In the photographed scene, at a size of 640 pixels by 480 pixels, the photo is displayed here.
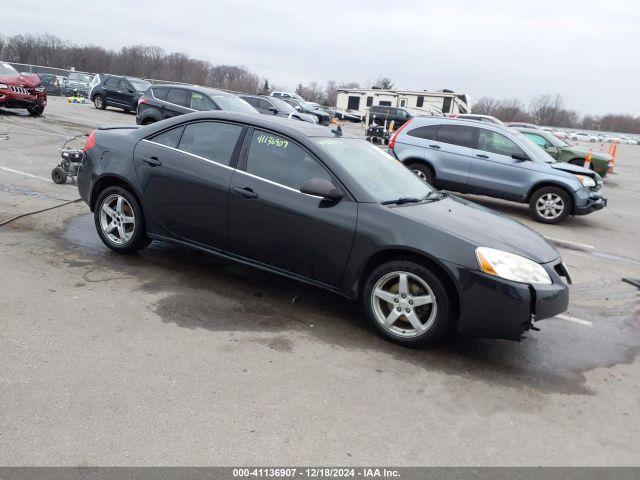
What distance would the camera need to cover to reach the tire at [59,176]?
866cm

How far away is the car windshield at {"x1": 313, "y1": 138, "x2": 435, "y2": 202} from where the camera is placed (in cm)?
466

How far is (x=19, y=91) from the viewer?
17.2 m

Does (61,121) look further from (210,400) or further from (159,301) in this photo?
(210,400)

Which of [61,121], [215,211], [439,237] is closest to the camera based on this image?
[439,237]

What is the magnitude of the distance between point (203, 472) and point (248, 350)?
1319 millimetres

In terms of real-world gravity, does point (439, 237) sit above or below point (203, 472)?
above

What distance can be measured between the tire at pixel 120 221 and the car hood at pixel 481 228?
106 inches

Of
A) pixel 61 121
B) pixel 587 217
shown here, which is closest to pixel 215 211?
pixel 587 217

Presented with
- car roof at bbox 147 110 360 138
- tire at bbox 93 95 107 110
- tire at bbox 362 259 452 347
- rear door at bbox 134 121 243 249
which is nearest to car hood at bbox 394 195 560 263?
tire at bbox 362 259 452 347

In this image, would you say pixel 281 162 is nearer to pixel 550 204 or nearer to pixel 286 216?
pixel 286 216

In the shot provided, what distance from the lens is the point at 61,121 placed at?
18.1 meters

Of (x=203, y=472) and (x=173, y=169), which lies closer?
(x=203, y=472)

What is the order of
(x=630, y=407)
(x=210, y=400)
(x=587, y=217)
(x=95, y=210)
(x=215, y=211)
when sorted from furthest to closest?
(x=587, y=217) < (x=95, y=210) < (x=215, y=211) < (x=630, y=407) < (x=210, y=400)

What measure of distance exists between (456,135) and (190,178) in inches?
298
